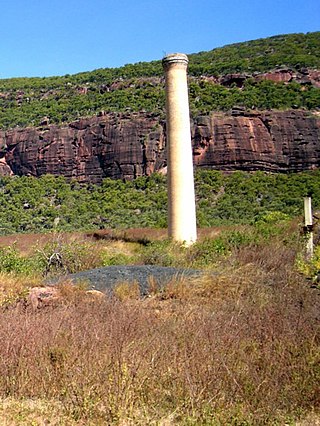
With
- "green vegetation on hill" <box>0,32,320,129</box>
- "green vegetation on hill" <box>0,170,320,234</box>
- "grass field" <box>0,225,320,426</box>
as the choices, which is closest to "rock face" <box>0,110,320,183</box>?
"green vegetation on hill" <box>0,32,320,129</box>

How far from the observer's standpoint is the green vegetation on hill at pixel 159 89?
171 feet

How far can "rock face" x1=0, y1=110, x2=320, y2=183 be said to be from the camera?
4825 centimetres

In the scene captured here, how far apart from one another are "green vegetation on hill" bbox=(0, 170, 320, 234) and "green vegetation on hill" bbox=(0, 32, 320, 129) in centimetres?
878

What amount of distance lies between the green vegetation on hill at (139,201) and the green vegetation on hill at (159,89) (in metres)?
A: 8.78

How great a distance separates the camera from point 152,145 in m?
51.2

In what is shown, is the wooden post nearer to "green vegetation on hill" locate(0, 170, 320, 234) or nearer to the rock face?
"green vegetation on hill" locate(0, 170, 320, 234)

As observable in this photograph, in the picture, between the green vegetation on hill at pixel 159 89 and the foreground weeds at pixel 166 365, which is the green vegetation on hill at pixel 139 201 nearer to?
the green vegetation on hill at pixel 159 89

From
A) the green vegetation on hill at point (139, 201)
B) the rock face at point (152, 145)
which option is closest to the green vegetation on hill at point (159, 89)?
the rock face at point (152, 145)

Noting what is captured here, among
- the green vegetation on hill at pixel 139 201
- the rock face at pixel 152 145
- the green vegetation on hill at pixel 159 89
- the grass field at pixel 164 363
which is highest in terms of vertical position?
the green vegetation on hill at pixel 159 89

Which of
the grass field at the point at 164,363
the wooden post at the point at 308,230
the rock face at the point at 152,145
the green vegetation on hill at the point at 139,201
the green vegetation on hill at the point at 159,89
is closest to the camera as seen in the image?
the grass field at the point at 164,363

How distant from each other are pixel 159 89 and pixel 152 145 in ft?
29.4

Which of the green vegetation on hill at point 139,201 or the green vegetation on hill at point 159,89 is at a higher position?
the green vegetation on hill at point 159,89

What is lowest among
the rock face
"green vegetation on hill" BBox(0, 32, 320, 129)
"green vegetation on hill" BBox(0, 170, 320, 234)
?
"green vegetation on hill" BBox(0, 170, 320, 234)

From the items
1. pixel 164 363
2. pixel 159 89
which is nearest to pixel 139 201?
pixel 159 89
